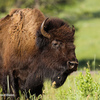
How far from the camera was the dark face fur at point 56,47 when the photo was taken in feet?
Answer: 18.2

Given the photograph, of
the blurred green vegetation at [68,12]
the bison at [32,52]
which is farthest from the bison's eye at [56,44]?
the blurred green vegetation at [68,12]

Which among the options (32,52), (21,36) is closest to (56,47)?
(32,52)

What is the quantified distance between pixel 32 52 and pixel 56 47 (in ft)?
1.71

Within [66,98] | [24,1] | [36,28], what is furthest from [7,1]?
[66,98]

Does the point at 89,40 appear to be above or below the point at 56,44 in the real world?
above

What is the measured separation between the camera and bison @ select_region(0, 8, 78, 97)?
18.9 feet

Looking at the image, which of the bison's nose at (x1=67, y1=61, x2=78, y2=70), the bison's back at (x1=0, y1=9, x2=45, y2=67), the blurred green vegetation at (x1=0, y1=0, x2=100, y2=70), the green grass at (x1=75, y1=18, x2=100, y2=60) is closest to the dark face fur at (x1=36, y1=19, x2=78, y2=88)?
the bison's nose at (x1=67, y1=61, x2=78, y2=70)

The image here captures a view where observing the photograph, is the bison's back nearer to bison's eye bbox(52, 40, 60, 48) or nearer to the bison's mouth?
bison's eye bbox(52, 40, 60, 48)

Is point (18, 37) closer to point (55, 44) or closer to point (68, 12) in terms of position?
point (55, 44)

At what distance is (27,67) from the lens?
5.92m

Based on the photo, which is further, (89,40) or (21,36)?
(89,40)

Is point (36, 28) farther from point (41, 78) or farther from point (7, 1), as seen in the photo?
point (7, 1)

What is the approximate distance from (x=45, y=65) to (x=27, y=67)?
38 cm

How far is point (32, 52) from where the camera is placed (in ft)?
19.3
